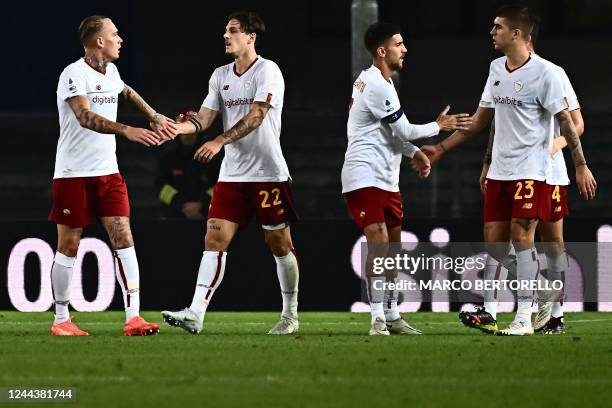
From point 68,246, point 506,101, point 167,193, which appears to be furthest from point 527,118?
point 167,193

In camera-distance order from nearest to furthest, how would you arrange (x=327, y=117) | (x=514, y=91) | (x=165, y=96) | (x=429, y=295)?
(x=514, y=91)
(x=429, y=295)
(x=327, y=117)
(x=165, y=96)

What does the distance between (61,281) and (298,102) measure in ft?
27.8

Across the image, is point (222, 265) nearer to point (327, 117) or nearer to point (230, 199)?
point (230, 199)

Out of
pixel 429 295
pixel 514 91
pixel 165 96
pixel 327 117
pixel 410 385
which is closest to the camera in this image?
pixel 410 385

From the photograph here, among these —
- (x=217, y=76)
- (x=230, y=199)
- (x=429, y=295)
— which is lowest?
(x=429, y=295)

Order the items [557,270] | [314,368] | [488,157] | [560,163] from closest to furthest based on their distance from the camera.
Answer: [314,368], [560,163], [488,157], [557,270]

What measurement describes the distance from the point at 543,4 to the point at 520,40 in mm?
9233

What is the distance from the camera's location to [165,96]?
20.0 metres

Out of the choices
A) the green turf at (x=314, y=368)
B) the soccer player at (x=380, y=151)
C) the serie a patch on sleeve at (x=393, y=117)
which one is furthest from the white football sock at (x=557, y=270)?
the serie a patch on sleeve at (x=393, y=117)

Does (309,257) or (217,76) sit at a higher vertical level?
(217,76)

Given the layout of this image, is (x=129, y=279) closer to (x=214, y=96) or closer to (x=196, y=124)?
(x=196, y=124)

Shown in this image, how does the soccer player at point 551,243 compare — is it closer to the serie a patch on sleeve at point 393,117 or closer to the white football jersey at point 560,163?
the white football jersey at point 560,163

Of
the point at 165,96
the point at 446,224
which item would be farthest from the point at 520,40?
the point at 165,96

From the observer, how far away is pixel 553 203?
38.2 ft
